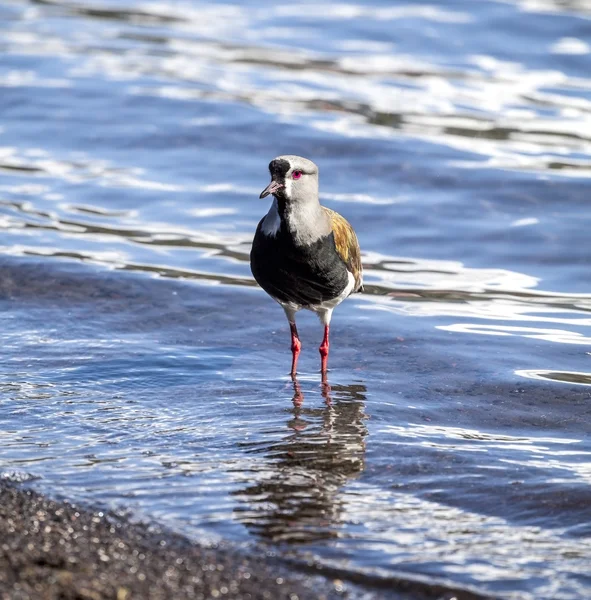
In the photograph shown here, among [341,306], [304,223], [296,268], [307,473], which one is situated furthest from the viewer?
[341,306]

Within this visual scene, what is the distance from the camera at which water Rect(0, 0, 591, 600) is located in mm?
5832

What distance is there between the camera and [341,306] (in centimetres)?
1047

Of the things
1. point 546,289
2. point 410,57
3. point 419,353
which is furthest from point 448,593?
point 410,57

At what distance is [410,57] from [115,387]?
14136 millimetres

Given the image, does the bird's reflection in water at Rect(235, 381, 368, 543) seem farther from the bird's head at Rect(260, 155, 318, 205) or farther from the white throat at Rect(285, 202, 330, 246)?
the bird's head at Rect(260, 155, 318, 205)

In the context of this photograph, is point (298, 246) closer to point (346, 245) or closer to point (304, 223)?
point (304, 223)

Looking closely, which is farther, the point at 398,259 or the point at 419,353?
the point at 398,259

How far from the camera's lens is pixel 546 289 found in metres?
11.0

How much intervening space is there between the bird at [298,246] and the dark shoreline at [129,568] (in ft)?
9.80

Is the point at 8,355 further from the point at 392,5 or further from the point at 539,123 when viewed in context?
the point at 392,5

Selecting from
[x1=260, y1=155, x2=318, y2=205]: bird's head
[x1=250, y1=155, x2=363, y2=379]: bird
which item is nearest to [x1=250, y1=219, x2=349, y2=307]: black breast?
[x1=250, y1=155, x2=363, y2=379]: bird

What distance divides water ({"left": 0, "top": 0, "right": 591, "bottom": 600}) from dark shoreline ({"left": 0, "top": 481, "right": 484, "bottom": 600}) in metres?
0.21

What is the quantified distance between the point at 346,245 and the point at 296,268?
2.75ft

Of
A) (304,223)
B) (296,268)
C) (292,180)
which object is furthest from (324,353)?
(292,180)
